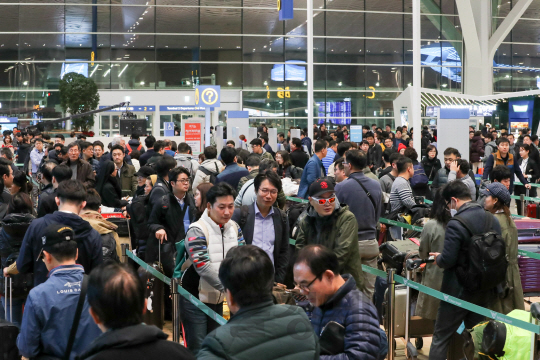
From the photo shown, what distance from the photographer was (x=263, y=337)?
8.57 feet

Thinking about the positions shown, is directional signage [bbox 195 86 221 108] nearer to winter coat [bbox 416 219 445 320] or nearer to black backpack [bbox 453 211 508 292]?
winter coat [bbox 416 219 445 320]

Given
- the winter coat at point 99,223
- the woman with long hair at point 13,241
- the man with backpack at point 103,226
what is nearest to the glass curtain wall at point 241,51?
the man with backpack at point 103,226

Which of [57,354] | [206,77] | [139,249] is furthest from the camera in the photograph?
[206,77]

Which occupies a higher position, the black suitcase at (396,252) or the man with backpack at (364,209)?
the man with backpack at (364,209)

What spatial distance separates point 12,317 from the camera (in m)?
5.47

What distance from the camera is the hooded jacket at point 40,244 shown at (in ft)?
14.9

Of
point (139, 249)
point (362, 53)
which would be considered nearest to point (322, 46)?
point (362, 53)

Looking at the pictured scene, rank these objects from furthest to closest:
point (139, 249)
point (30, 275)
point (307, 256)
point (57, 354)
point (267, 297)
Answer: point (139, 249) → point (30, 275) → point (57, 354) → point (307, 256) → point (267, 297)

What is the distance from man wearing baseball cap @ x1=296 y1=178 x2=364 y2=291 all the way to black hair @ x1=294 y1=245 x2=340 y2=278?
5.85ft

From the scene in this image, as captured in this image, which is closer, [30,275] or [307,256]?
[307,256]

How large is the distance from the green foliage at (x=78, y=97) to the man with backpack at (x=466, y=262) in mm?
22494

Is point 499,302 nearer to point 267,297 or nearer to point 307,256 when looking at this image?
point 307,256

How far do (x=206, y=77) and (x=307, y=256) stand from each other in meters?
30.1

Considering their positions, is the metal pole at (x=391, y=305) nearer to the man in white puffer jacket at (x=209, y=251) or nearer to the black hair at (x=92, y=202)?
the man in white puffer jacket at (x=209, y=251)
